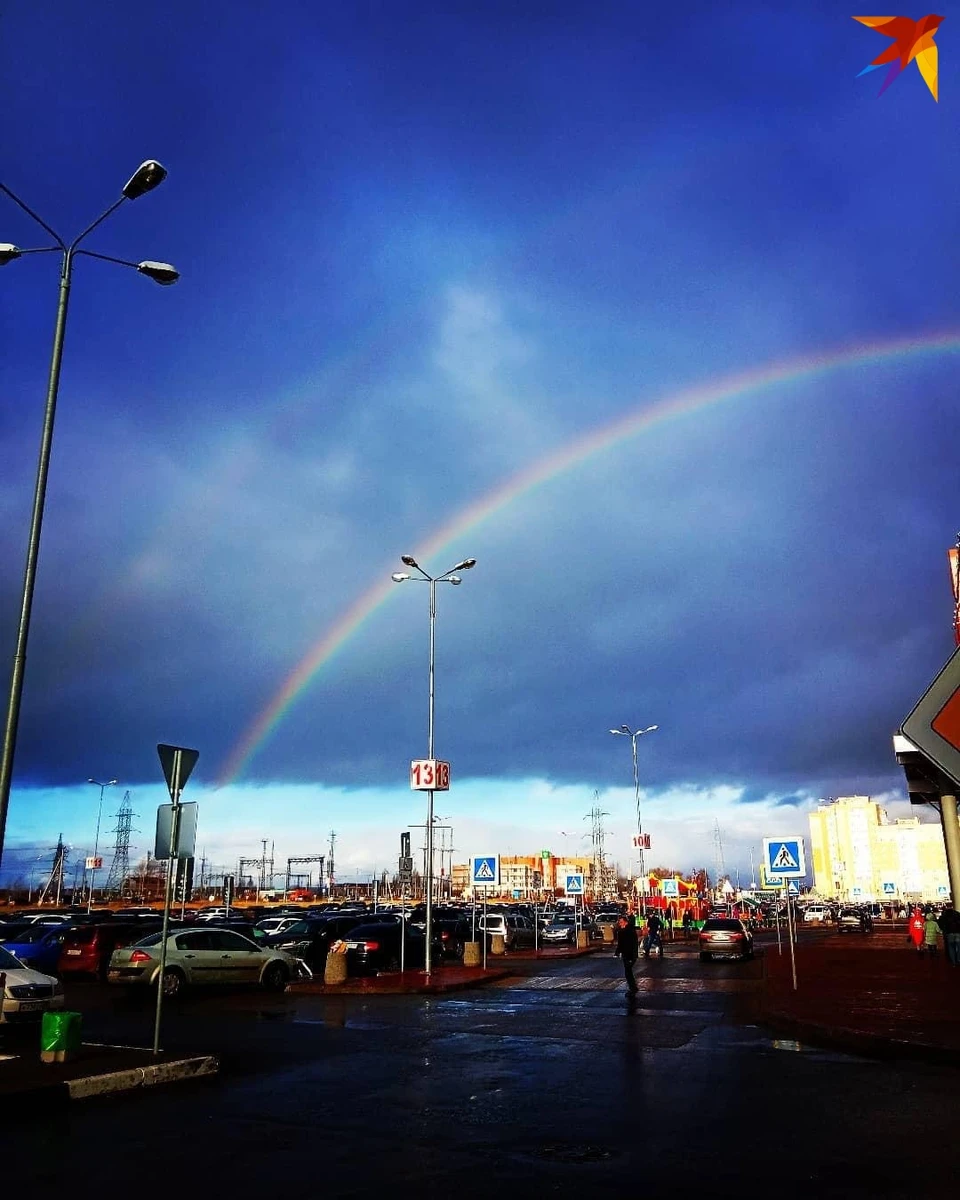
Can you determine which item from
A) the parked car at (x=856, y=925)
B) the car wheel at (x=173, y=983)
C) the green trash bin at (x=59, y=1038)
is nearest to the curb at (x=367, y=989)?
the car wheel at (x=173, y=983)

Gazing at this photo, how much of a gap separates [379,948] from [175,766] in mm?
20245

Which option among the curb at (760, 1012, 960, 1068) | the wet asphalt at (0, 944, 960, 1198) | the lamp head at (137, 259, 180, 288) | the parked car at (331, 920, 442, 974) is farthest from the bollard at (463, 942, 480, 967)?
the lamp head at (137, 259, 180, 288)

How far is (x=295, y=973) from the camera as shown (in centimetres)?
2666

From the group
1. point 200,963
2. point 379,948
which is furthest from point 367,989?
point 379,948

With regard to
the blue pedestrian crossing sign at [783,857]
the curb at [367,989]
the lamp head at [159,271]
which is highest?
the lamp head at [159,271]

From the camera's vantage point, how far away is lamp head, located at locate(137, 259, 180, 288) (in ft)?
43.3

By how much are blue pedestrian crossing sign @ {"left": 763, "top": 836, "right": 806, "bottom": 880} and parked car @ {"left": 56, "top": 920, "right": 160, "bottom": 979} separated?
58.0 ft

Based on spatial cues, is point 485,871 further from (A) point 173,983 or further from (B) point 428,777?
(A) point 173,983

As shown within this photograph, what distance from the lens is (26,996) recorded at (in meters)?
14.2

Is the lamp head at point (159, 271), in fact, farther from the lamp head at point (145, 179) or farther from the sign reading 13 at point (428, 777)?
the sign reading 13 at point (428, 777)

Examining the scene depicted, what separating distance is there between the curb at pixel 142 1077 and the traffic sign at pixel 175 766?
121 inches

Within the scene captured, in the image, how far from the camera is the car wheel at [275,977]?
24594 millimetres

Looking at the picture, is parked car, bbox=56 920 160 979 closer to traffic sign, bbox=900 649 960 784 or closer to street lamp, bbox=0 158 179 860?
street lamp, bbox=0 158 179 860

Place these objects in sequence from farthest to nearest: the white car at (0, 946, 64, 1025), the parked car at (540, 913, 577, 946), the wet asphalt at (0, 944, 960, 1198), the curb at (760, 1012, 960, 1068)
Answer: the parked car at (540, 913, 577, 946) → the white car at (0, 946, 64, 1025) → the curb at (760, 1012, 960, 1068) → the wet asphalt at (0, 944, 960, 1198)
